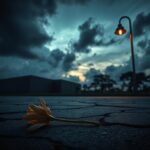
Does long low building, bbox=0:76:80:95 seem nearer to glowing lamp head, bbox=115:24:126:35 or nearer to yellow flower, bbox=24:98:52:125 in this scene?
glowing lamp head, bbox=115:24:126:35

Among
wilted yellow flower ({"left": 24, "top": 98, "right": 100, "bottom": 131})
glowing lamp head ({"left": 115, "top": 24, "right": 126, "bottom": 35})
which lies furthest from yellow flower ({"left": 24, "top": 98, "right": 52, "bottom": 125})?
glowing lamp head ({"left": 115, "top": 24, "right": 126, "bottom": 35})

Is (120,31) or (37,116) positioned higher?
(120,31)

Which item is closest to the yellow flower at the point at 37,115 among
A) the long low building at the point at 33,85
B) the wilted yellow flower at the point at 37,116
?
the wilted yellow flower at the point at 37,116

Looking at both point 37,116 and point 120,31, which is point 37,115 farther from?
point 120,31

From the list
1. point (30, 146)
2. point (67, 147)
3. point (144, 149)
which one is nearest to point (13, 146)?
point (30, 146)

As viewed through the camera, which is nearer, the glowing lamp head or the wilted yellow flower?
the wilted yellow flower

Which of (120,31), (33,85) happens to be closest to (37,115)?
(120,31)

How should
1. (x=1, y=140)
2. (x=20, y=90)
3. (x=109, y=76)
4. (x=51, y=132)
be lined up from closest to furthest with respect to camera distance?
(x=1, y=140)
(x=51, y=132)
(x=20, y=90)
(x=109, y=76)

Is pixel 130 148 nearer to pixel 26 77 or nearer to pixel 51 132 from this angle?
pixel 51 132

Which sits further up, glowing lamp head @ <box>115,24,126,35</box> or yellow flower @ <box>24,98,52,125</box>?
glowing lamp head @ <box>115,24,126,35</box>
